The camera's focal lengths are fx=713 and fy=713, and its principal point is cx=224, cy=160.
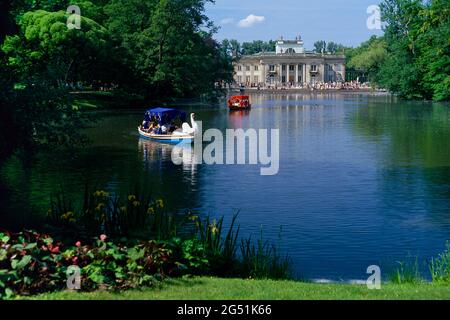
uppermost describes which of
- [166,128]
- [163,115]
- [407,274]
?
[163,115]

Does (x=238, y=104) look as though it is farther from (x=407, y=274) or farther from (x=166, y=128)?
(x=407, y=274)

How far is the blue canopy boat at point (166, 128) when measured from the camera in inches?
1676

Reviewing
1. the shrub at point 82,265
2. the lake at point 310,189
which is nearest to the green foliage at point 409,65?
the lake at point 310,189

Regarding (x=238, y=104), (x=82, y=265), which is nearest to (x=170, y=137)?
(x=82, y=265)

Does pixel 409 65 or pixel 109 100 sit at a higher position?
pixel 409 65

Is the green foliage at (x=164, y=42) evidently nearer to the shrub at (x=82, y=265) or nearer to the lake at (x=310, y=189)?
the lake at (x=310, y=189)

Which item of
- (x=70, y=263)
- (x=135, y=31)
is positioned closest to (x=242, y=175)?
(x=70, y=263)

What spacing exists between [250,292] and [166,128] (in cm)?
3572

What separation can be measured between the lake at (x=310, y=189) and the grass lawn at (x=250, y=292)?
12.1 feet

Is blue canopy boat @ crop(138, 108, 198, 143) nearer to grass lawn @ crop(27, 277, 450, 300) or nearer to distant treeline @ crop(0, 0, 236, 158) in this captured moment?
distant treeline @ crop(0, 0, 236, 158)

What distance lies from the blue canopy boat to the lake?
1.13 meters

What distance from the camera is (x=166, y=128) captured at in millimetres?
45781

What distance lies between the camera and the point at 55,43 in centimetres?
6166
